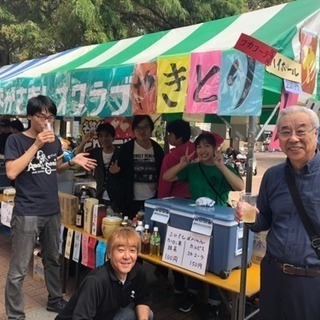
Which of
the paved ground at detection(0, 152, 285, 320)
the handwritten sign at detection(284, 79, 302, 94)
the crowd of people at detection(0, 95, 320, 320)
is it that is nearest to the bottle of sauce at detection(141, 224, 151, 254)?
the crowd of people at detection(0, 95, 320, 320)

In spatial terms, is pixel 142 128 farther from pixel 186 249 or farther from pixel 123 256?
pixel 123 256

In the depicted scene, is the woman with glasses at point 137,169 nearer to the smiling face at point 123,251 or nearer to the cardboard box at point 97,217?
the cardboard box at point 97,217

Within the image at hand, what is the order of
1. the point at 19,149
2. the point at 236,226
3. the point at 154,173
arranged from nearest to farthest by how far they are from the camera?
the point at 236,226 < the point at 19,149 < the point at 154,173

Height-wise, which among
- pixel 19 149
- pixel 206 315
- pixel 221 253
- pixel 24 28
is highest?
pixel 24 28

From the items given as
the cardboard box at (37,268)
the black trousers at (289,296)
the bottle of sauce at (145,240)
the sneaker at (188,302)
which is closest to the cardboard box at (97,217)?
the bottle of sauce at (145,240)

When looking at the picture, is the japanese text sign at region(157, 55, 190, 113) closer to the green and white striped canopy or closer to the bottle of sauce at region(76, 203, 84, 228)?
the green and white striped canopy

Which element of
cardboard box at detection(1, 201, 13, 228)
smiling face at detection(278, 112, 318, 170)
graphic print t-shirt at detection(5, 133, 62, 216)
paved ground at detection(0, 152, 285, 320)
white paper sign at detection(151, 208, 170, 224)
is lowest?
paved ground at detection(0, 152, 285, 320)

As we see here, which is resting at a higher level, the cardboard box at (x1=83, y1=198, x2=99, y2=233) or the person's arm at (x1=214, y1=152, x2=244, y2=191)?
the person's arm at (x1=214, y1=152, x2=244, y2=191)

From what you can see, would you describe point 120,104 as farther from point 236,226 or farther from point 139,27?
point 139,27

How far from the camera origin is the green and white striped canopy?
247 centimetres

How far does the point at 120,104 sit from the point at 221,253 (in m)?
1.54

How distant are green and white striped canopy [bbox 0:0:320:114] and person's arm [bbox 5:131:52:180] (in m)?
1.08

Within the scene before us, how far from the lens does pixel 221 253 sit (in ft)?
8.74

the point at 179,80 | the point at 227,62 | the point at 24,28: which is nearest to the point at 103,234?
the point at 179,80
